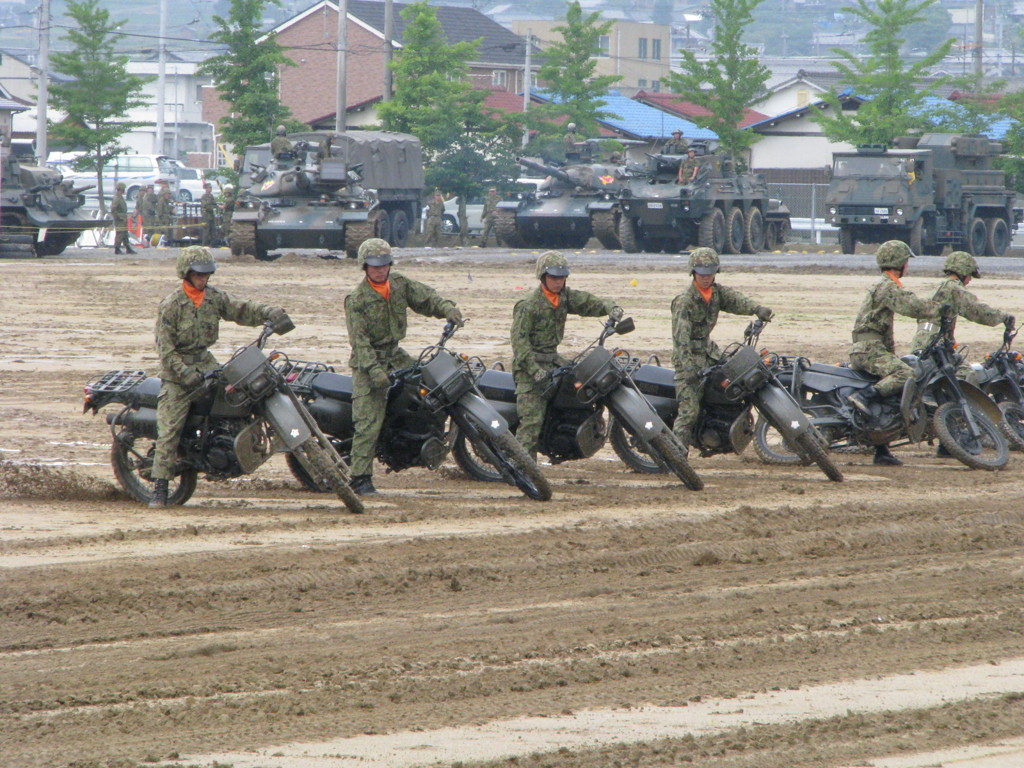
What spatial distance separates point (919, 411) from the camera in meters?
11.1

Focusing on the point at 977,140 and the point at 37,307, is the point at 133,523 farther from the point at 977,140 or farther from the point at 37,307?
the point at 977,140

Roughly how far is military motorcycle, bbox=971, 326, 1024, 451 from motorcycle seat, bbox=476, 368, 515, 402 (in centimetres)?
331

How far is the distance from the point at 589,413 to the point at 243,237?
24.1m

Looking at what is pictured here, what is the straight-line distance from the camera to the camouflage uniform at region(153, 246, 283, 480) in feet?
30.3

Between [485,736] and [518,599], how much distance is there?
190 centimetres

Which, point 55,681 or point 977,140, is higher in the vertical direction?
point 977,140

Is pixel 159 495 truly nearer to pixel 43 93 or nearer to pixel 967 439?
pixel 967 439

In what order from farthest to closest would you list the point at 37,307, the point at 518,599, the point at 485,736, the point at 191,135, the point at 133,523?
the point at 191,135 → the point at 37,307 → the point at 133,523 → the point at 518,599 → the point at 485,736

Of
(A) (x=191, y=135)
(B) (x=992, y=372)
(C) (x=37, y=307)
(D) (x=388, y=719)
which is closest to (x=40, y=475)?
(D) (x=388, y=719)

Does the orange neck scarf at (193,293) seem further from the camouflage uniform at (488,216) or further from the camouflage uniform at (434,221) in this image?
the camouflage uniform at (434,221)

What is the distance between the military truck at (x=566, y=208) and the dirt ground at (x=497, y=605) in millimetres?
26191

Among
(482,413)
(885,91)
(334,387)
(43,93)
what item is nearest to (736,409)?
(482,413)

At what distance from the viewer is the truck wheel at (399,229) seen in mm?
39219

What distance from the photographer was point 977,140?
1527 inches
